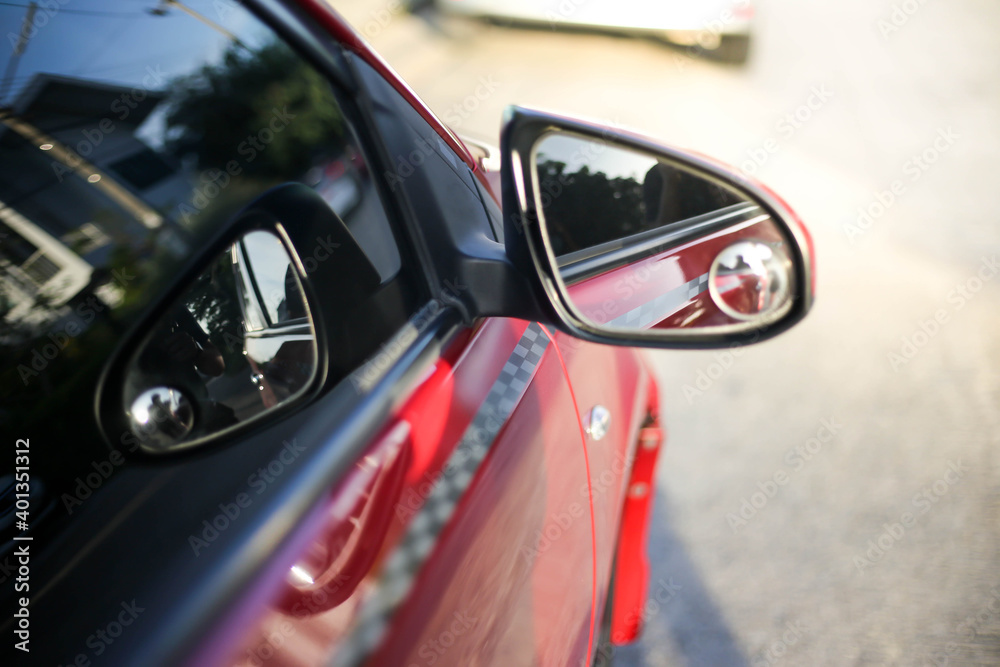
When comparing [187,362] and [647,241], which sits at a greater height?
[647,241]

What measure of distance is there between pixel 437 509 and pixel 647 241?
706mm

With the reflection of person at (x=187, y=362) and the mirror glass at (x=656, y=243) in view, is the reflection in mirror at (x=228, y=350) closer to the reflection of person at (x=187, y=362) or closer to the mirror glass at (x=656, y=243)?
the reflection of person at (x=187, y=362)

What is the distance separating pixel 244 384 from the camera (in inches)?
39.4

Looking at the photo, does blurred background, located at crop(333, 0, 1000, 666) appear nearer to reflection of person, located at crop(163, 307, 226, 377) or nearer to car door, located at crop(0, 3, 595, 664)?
car door, located at crop(0, 3, 595, 664)

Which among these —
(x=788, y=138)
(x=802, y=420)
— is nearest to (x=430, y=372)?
(x=802, y=420)

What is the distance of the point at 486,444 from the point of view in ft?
3.89

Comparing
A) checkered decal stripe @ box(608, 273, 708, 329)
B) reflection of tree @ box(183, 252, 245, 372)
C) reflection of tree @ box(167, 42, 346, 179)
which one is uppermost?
checkered decal stripe @ box(608, 273, 708, 329)

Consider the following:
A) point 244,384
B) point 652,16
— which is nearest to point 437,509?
point 244,384

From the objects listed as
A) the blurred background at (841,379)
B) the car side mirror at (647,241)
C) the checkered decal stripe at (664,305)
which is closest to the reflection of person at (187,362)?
the car side mirror at (647,241)

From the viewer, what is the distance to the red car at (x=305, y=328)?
0.82 metres

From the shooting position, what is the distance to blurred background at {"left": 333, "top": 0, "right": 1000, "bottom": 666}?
262cm

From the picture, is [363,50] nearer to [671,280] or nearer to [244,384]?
[244,384]

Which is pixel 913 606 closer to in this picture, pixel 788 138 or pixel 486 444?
pixel 486 444

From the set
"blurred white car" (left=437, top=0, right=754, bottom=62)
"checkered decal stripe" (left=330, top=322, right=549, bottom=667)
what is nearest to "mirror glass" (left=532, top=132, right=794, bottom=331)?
"checkered decal stripe" (left=330, top=322, right=549, bottom=667)
